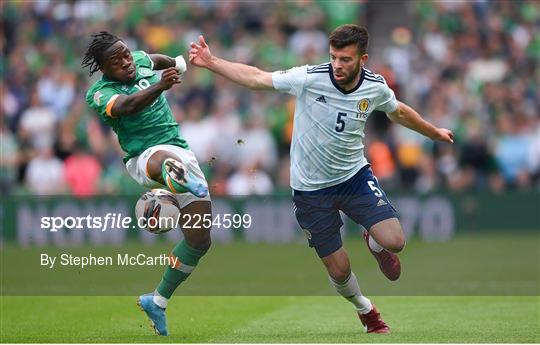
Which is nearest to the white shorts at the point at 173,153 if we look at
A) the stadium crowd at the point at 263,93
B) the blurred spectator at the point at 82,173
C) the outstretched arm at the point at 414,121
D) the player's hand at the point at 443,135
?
the outstretched arm at the point at 414,121

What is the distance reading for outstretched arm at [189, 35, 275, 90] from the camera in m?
10.6

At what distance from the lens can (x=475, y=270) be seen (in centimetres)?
1769

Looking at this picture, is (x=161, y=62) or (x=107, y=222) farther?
(x=107, y=222)

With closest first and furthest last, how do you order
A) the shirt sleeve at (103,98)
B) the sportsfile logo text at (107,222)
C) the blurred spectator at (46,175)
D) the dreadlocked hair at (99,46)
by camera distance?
1. the shirt sleeve at (103,98)
2. the dreadlocked hair at (99,46)
3. the sportsfile logo text at (107,222)
4. the blurred spectator at (46,175)

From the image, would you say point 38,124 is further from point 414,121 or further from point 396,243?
point 396,243

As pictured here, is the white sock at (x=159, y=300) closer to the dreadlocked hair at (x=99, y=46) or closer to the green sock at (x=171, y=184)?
the green sock at (x=171, y=184)

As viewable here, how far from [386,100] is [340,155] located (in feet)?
2.15

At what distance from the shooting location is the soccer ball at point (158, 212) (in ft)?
36.3

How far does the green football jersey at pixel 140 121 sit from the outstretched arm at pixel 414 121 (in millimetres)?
Result: 2034

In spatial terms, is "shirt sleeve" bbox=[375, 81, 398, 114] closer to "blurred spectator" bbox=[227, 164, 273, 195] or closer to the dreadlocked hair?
the dreadlocked hair

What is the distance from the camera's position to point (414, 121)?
456 inches

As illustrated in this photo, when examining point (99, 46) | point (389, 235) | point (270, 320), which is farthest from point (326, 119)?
point (270, 320)

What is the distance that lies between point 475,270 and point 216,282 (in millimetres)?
3863

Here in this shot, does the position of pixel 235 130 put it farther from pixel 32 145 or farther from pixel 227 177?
pixel 32 145
